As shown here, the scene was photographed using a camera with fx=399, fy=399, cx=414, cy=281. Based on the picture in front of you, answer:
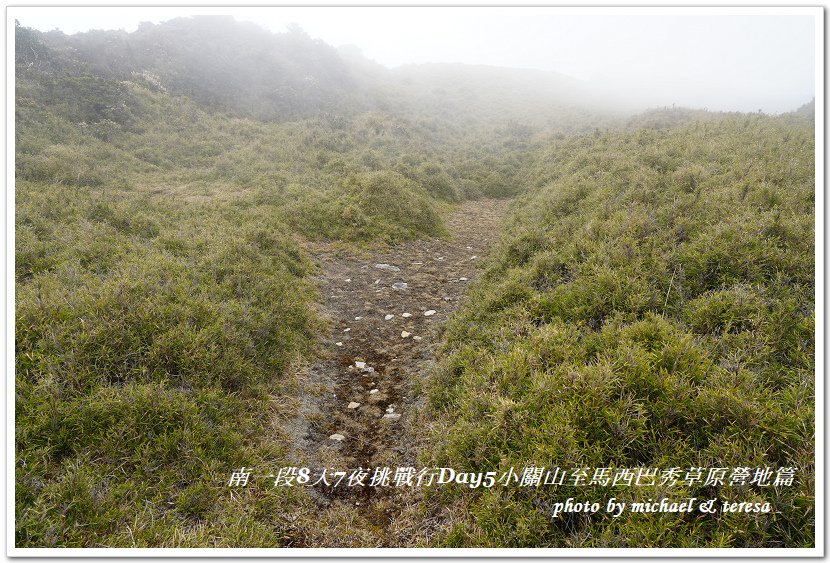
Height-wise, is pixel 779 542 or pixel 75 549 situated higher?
pixel 779 542

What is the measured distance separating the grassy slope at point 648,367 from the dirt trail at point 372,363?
68cm

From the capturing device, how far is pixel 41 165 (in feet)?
44.8

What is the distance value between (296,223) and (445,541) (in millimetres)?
11657

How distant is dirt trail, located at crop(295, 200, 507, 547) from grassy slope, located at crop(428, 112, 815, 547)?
0.68 meters

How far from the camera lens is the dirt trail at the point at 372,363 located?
4430 millimetres

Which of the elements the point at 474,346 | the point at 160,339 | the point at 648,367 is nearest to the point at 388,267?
the point at 474,346

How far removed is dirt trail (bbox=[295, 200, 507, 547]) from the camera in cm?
443

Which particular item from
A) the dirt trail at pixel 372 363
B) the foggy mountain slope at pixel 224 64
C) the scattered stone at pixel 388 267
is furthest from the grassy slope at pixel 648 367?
the foggy mountain slope at pixel 224 64

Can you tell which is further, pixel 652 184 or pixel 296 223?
pixel 296 223

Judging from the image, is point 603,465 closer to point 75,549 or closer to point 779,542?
point 779,542

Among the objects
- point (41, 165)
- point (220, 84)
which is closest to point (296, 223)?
point (41, 165)

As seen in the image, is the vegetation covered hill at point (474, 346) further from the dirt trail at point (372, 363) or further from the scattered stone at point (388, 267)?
the scattered stone at point (388, 267)

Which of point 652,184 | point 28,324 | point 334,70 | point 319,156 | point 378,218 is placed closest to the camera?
point 28,324

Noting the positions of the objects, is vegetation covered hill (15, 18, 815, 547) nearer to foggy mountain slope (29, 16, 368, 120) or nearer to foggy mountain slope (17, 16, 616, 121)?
foggy mountain slope (17, 16, 616, 121)
